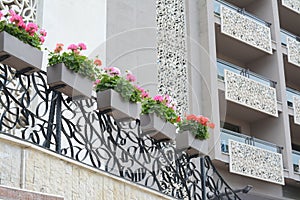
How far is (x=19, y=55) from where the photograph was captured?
561 centimetres

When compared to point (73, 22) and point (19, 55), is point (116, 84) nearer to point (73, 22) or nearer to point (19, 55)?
point (19, 55)

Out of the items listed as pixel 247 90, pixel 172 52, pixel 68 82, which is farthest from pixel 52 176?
pixel 247 90

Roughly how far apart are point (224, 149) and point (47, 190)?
1079 cm

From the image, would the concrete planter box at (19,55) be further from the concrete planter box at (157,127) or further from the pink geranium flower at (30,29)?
the concrete planter box at (157,127)

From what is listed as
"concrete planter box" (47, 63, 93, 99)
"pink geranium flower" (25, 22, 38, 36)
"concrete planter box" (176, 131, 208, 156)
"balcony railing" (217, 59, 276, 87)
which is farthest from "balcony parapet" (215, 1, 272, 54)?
"pink geranium flower" (25, 22, 38, 36)

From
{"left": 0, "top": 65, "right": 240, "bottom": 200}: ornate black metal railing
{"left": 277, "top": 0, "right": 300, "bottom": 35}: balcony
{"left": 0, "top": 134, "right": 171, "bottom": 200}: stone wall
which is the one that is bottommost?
{"left": 0, "top": 134, "right": 171, "bottom": 200}: stone wall

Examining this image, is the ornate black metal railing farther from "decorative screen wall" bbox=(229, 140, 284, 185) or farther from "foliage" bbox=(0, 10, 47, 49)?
"decorative screen wall" bbox=(229, 140, 284, 185)

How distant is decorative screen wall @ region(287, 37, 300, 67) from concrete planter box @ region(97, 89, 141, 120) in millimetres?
Answer: 14142

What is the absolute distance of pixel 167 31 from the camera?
1562 centimetres

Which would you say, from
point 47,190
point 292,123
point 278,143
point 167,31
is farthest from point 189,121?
point 292,123

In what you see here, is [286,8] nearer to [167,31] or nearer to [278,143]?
[278,143]

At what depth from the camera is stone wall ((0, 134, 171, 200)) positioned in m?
5.21

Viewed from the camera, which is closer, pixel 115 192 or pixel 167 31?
pixel 115 192

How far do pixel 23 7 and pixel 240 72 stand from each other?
997cm
